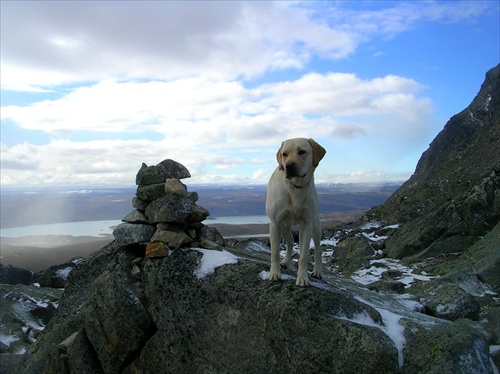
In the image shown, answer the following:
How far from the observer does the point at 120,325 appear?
9.06 m

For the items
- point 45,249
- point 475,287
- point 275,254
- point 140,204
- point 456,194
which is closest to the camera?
point 275,254

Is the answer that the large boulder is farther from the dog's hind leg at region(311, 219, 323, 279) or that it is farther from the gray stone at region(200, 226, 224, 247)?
the gray stone at region(200, 226, 224, 247)

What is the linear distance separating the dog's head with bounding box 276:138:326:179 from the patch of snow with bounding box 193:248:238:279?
2568mm

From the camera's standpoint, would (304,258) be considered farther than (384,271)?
No

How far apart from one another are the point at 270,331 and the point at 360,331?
1.68 metres

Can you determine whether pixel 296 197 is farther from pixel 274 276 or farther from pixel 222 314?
pixel 222 314

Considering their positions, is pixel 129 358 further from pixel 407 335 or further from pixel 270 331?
pixel 407 335

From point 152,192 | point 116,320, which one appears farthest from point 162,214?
point 116,320

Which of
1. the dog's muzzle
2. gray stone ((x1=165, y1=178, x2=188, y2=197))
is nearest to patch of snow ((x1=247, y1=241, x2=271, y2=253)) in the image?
gray stone ((x1=165, y1=178, x2=188, y2=197))

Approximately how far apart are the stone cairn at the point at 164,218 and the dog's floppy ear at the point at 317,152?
3786 mm

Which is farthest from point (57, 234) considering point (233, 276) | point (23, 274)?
point (233, 276)

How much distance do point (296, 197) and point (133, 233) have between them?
4656 mm

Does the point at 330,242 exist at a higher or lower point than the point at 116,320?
lower

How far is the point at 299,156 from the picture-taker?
289 inches
